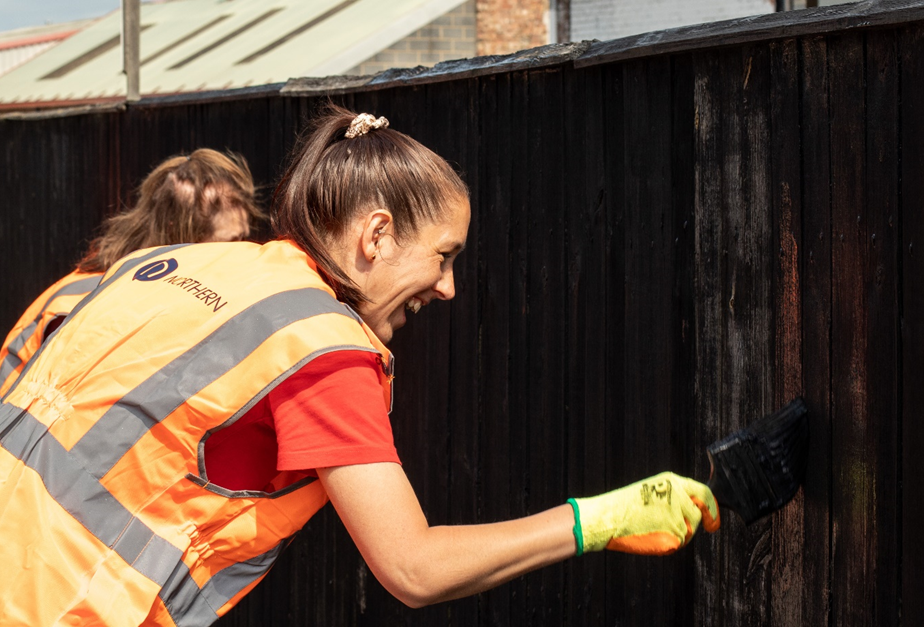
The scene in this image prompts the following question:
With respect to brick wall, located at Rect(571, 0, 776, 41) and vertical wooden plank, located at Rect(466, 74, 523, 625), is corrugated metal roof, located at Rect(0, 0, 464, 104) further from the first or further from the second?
vertical wooden plank, located at Rect(466, 74, 523, 625)

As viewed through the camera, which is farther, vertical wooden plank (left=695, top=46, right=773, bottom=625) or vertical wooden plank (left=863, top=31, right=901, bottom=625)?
vertical wooden plank (left=695, top=46, right=773, bottom=625)

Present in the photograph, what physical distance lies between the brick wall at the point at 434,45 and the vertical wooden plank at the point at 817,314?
8.40 m

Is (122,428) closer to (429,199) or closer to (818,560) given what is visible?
(429,199)

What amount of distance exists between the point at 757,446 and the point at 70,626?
1.46 metres

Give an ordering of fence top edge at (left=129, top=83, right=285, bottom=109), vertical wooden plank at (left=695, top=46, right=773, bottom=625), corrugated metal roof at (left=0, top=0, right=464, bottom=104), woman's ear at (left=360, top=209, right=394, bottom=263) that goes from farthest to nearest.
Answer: corrugated metal roof at (left=0, top=0, right=464, bottom=104) < fence top edge at (left=129, top=83, right=285, bottom=109) < vertical wooden plank at (left=695, top=46, right=773, bottom=625) < woman's ear at (left=360, top=209, right=394, bottom=263)

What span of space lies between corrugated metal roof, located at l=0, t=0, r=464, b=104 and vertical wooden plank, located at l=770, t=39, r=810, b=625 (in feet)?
25.1

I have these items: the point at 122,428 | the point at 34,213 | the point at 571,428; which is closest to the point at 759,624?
the point at 571,428

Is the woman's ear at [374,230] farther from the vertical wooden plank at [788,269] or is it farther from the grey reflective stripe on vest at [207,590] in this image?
the vertical wooden plank at [788,269]

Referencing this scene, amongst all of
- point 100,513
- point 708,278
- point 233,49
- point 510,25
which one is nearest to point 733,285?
point 708,278

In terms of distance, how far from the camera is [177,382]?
1.89 metres

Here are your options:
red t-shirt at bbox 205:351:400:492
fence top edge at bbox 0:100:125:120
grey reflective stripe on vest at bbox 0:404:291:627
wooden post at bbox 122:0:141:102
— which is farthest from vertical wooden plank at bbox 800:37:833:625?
wooden post at bbox 122:0:141:102

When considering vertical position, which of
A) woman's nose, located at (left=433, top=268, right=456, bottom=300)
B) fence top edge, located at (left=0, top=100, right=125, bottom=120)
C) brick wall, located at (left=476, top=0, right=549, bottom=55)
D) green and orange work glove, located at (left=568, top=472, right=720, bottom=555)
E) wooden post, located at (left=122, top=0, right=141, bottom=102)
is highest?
brick wall, located at (left=476, top=0, right=549, bottom=55)

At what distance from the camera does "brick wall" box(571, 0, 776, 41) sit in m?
11.5

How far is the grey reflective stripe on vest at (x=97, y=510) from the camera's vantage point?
190cm
